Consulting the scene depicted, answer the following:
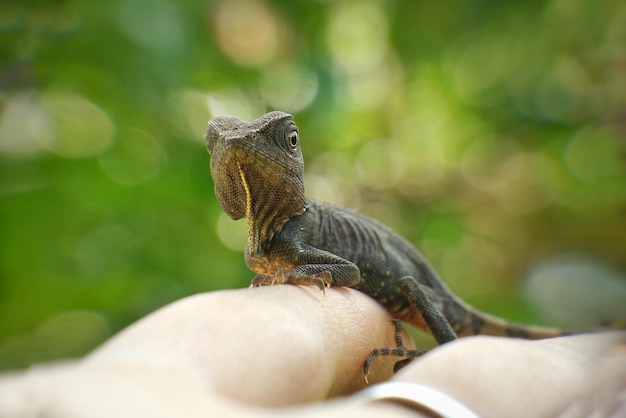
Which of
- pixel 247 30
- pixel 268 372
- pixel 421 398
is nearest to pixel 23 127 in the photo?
pixel 247 30

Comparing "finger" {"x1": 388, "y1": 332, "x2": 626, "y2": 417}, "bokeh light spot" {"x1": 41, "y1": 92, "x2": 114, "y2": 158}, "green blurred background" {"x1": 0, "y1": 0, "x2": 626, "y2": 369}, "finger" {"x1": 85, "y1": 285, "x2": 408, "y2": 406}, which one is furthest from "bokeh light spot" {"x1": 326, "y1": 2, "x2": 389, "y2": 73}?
"finger" {"x1": 388, "y1": 332, "x2": 626, "y2": 417}

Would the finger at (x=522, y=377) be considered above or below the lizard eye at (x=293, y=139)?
below

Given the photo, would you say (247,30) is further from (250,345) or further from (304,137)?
(250,345)

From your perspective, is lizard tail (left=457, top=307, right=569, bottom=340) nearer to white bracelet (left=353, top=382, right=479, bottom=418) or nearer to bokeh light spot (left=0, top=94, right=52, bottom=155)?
white bracelet (left=353, top=382, right=479, bottom=418)

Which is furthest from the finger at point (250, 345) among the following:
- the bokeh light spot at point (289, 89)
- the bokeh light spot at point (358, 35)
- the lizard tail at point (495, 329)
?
the bokeh light spot at point (358, 35)

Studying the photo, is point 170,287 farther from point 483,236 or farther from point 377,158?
point 483,236

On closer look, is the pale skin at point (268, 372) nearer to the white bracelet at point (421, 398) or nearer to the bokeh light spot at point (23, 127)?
the white bracelet at point (421, 398)
